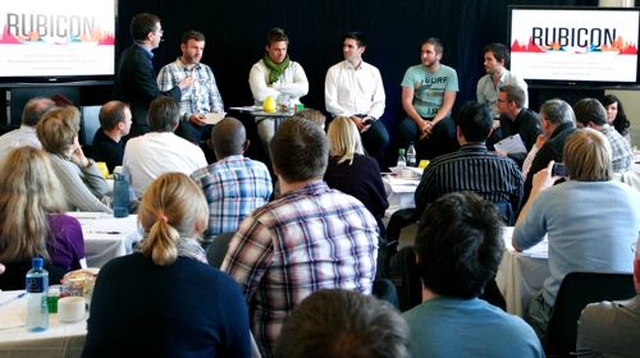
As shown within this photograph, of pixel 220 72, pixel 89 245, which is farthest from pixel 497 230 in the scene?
pixel 220 72

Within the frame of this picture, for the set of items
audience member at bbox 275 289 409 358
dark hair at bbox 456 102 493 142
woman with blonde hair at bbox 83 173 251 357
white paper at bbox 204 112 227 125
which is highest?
white paper at bbox 204 112 227 125

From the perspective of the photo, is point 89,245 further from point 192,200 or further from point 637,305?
point 637,305

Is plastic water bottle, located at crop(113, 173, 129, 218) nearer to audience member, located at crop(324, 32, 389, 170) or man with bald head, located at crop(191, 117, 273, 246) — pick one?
man with bald head, located at crop(191, 117, 273, 246)

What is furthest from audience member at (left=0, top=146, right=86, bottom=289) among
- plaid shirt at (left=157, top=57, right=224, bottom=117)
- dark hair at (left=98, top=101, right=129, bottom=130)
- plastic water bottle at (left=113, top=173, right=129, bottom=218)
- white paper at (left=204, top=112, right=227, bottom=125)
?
plaid shirt at (left=157, top=57, right=224, bottom=117)

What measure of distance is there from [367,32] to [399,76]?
0.58 meters

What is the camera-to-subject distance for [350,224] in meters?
2.89

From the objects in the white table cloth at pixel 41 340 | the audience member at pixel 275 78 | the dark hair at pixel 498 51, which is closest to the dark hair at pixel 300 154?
the white table cloth at pixel 41 340

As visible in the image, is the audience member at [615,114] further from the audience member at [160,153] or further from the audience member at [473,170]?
the audience member at [160,153]

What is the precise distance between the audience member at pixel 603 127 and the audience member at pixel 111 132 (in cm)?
298

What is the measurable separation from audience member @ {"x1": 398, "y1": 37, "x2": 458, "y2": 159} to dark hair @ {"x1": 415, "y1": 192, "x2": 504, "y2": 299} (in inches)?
248

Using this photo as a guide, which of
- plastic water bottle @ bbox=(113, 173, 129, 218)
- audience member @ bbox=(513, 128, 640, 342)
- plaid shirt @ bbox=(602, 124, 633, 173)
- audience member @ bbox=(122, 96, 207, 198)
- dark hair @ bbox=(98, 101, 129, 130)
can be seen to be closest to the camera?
audience member @ bbox=(513, 128, 640, 342)

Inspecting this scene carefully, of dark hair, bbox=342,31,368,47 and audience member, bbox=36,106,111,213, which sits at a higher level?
dark hair, bbox=342,31,368,47

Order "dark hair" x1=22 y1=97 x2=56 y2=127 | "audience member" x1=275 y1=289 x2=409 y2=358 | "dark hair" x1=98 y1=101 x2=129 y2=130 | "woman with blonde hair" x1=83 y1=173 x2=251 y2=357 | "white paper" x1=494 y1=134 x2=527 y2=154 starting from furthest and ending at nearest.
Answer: "white paper" x1=494 y1=134 x2=527 y2=154, "dark hair" x1=98 y1=101 x2=129 y2=130, "dark hair" x1=22 y1=97 x2=56 y2=127, "woman with blonde hair" x1=83 y1=173 x2=251 y2=357, "audience member" x1=275 y1=289 x2=409 y2=358

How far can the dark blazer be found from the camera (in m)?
7.29
